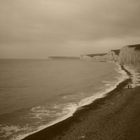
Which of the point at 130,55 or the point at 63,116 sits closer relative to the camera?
the point at 63,116

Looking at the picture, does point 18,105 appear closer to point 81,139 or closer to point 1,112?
point 1,112

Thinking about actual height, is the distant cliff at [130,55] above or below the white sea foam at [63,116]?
above

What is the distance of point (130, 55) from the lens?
307 feet

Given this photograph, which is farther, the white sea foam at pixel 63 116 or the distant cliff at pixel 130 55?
the distant cliff at pixel 130 55

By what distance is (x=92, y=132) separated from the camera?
9.43 meters

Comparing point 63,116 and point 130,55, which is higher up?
point 130,55

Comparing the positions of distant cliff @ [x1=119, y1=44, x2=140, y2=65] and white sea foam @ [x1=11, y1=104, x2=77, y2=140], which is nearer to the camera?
white sea foam @ [x1=11, y1=104, x2=77, y2=140]

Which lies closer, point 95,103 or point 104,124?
point 104,124

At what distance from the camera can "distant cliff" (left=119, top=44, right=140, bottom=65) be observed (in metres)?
89.4

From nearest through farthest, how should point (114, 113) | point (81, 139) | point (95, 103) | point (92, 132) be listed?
point (81, 139) < point (92, 132) < point (114, 113) < point (95, 103)

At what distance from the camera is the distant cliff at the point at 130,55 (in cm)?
8944

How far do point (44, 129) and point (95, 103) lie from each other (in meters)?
6.71

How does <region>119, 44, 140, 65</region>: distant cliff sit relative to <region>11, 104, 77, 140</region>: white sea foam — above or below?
above

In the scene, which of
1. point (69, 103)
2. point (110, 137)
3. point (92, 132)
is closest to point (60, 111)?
point (69, 103)
